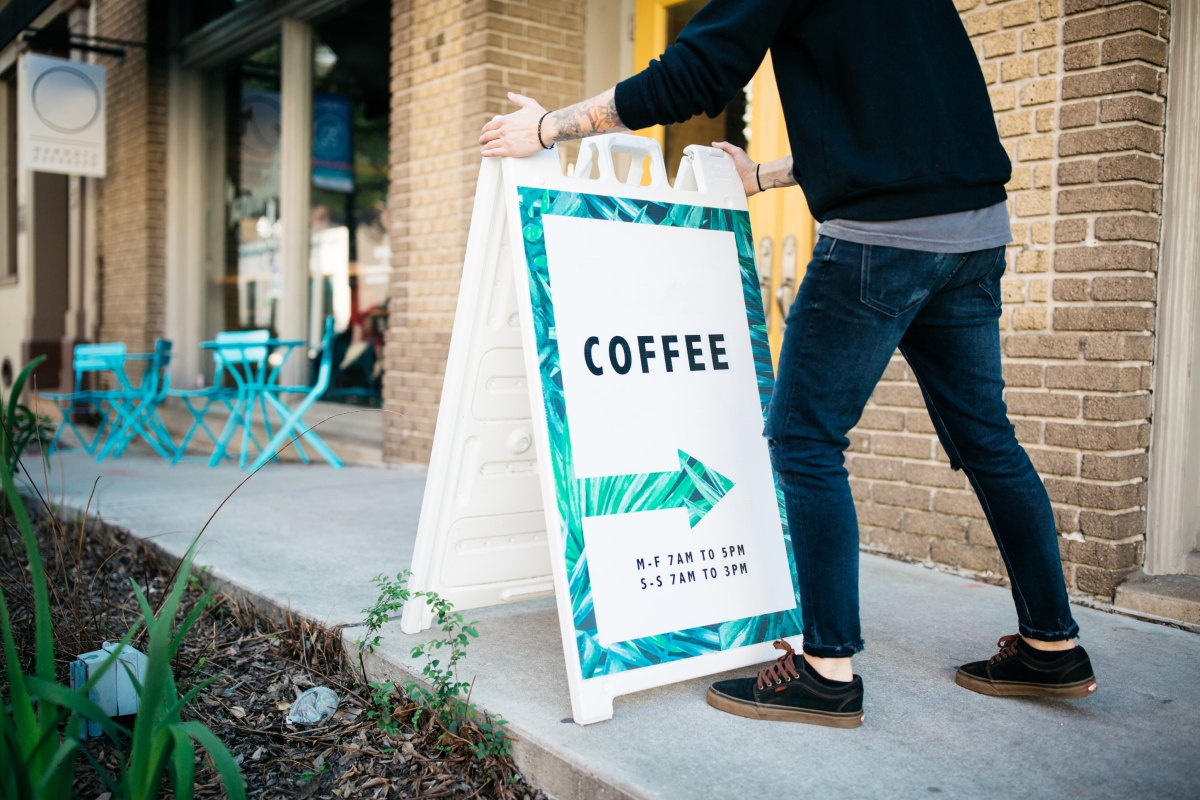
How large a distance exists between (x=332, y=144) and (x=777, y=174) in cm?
628

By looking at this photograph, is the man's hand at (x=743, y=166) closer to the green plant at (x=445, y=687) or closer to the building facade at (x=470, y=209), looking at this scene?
the building facade at (x=470, y=209)

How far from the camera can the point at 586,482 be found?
2086mm

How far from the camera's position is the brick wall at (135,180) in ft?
29.8

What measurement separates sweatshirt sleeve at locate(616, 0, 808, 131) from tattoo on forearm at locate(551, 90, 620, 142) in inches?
1.5

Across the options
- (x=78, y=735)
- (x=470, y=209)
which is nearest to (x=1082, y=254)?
(x=78, y=735)

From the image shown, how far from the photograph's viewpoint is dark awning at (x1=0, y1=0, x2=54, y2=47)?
641cm

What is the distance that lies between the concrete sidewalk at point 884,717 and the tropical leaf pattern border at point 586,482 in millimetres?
131

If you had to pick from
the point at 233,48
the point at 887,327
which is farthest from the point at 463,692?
the point at 233,48

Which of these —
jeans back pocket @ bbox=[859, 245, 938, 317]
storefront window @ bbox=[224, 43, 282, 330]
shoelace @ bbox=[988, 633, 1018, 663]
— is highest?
storefront window @ bbox=[224, 43, 282, 330]

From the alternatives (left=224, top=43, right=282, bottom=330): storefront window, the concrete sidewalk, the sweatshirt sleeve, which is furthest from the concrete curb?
(left=224, top=43, right=282, bottom=330): storefront window

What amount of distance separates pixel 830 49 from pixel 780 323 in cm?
220

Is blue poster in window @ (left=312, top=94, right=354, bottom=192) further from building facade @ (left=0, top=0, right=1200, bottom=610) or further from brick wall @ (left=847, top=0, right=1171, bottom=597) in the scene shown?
brick wall @ (left=847, top=0, right=1171, bottom=597)

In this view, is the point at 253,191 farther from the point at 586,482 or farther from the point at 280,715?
the point at 586,482

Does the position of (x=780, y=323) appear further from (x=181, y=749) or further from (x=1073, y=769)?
(x=181, y=749)
